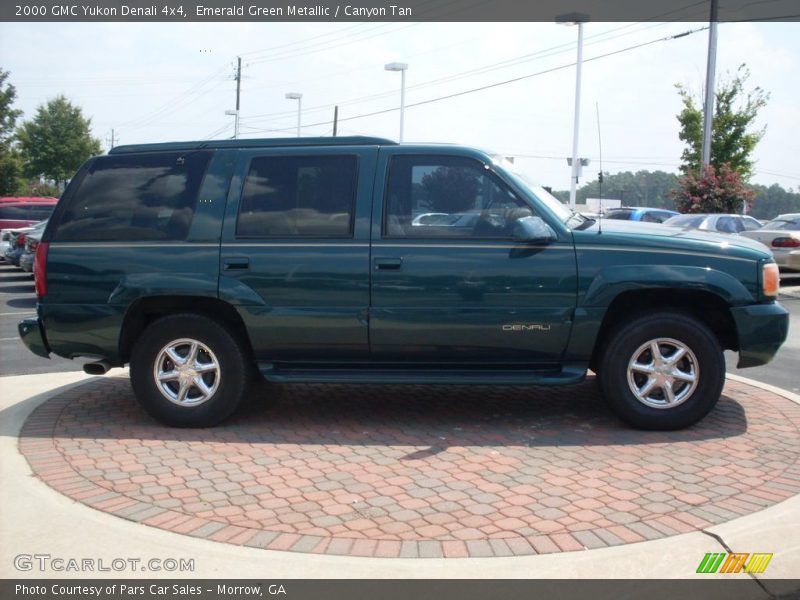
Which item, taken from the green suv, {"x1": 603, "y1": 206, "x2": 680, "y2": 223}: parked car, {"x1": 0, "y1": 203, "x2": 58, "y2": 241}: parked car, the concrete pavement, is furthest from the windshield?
{"x1": 0, "y1": 203, "x2": 58, "y2": 241}: parked car

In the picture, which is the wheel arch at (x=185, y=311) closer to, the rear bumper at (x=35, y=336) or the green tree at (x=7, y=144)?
the rear bumper at (x=35, y=336)

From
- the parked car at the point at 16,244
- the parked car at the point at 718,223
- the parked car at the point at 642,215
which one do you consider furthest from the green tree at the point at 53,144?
the parked car at the point at 718,223

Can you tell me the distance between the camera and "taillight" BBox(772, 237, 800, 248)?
16.7 metres

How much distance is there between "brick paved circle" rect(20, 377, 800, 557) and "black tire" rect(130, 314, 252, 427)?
15 centimetres

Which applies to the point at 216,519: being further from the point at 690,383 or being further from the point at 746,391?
the point at 746,391

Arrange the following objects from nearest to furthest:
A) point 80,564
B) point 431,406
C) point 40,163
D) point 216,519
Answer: point 80,564, point 216,519, point 431,406, point 40,163

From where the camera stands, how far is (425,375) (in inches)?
214

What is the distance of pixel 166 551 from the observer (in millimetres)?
3619

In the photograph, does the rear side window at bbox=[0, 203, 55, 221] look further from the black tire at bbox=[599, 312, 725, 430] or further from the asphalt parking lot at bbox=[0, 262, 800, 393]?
the black tire at bbox=[599, 312, 725, 430]

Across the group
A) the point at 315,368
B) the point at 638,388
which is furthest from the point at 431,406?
the point at 638,388

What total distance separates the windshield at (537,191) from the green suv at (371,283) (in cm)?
4

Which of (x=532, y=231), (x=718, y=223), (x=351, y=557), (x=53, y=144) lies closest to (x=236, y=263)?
(x=532, y=231)

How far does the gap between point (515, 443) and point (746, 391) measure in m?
Result: 2.66
